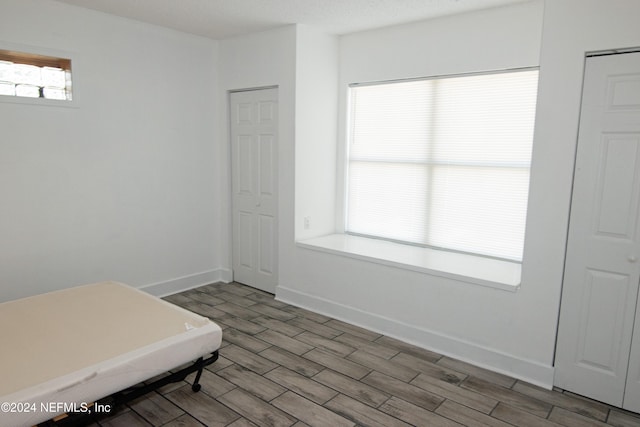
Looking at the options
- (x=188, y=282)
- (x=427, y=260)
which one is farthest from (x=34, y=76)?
(x=427, y=260)

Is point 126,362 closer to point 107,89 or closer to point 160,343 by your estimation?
point 160,343

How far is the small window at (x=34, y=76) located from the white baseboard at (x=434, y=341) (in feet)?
8.95

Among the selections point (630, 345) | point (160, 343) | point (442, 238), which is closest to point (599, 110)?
point (630, 345)

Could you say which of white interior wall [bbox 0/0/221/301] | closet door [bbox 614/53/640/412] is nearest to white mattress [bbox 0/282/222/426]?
white interior wall [bbox 0/0/221/301]

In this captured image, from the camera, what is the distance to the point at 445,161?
3.80m

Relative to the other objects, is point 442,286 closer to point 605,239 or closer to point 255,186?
point 605,239

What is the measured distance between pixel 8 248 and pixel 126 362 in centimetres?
197

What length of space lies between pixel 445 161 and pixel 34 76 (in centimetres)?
355

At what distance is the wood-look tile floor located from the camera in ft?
8.07

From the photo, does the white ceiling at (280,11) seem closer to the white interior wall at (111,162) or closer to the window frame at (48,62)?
the white interior wall at (111,162)

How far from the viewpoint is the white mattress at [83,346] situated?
6.19 feet

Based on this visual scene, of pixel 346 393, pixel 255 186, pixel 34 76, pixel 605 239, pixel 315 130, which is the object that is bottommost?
pixel 346 393

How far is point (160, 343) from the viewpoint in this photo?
91.2 inches

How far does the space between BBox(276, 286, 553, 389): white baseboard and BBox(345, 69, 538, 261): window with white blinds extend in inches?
33.6
